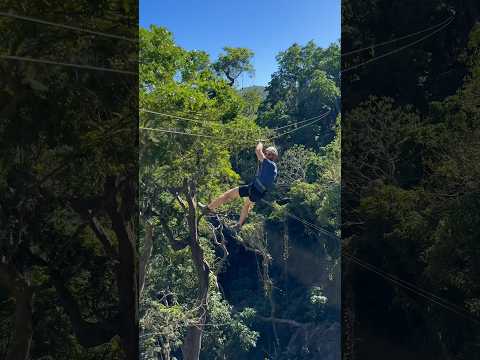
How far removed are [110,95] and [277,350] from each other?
262 cm

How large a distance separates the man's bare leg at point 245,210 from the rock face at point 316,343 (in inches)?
42.7

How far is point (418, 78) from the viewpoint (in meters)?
4.07

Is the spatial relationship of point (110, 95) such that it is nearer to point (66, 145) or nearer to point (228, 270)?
point (66, 145)

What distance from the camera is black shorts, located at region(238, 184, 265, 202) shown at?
13.3ft

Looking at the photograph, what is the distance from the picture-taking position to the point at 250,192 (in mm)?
4078

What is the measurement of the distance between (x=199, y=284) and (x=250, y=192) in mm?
936

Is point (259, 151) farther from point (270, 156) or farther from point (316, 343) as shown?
point (316, 343)

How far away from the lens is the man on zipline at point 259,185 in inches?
160

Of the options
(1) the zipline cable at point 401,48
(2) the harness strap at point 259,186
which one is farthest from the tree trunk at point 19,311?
(1) the zipline cable at point 401,48

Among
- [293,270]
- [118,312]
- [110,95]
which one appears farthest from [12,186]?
[293,270]

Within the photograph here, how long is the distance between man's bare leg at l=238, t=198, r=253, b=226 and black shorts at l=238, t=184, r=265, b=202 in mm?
37

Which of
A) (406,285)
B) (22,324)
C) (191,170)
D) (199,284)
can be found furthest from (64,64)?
(406,285)

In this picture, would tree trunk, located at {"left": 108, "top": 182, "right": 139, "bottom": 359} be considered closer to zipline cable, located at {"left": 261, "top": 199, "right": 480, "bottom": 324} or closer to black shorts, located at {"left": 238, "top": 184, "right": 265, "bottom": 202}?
black shorts, located at {"left": 238, "top": 184, "right": 265, "bottom": 202}

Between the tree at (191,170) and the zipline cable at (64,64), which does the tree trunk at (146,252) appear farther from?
the zipline cable at (64,64)
